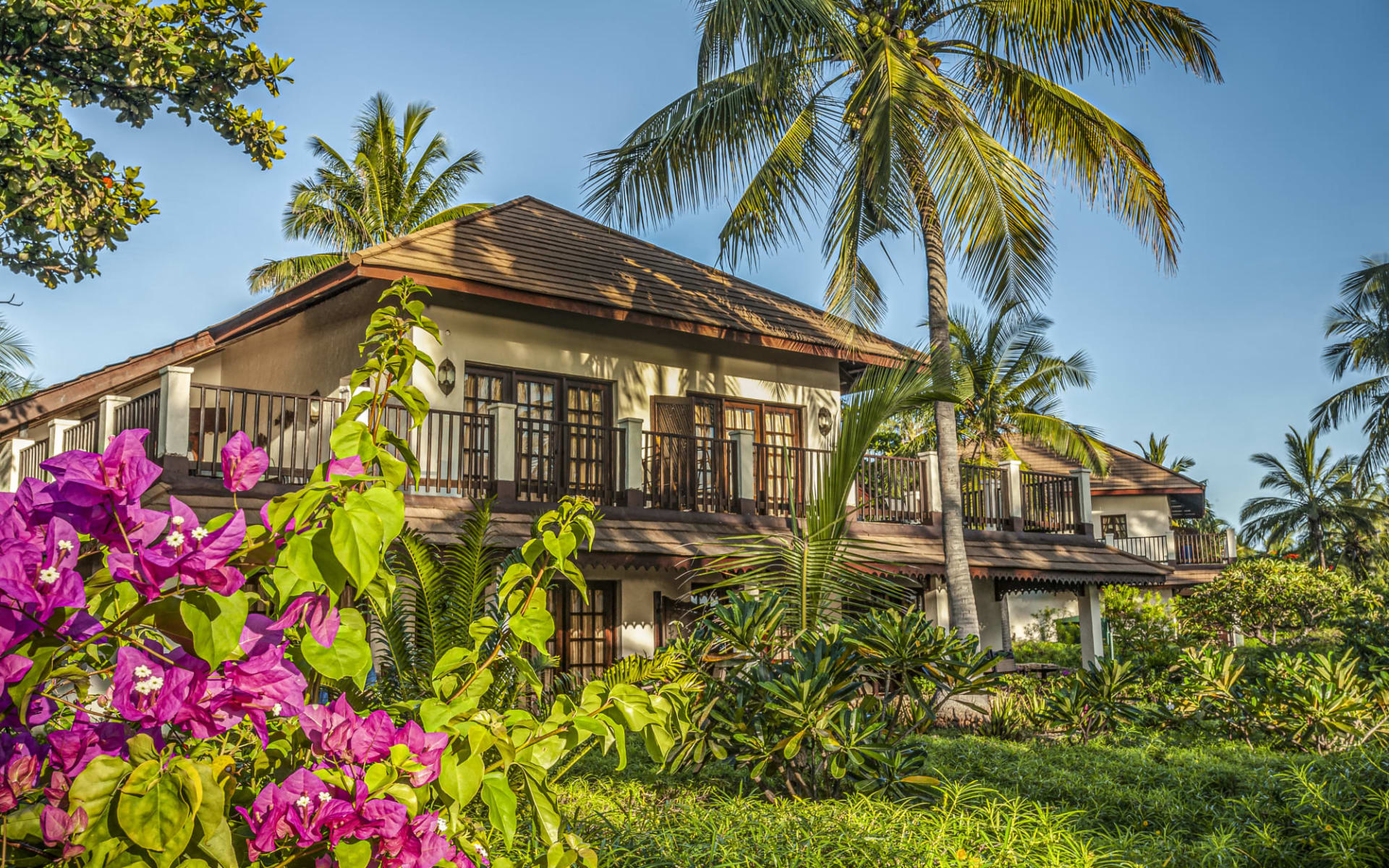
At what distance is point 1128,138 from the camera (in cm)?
1236

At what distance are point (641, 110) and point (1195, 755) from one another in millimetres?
9903

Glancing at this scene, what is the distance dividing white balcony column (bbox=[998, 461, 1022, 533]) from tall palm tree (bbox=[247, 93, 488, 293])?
15421 millimetres

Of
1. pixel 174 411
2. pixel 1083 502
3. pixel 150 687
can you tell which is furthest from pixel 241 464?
pixel 1083 502

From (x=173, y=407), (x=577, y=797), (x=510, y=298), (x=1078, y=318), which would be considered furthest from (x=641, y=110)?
(x=1078, y=318)

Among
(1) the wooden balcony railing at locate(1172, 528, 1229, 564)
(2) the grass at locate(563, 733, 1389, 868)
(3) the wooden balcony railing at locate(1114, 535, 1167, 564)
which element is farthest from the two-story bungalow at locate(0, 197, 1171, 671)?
(1) the wooden balcony railing at locate(1172, 528, 1229, 564)

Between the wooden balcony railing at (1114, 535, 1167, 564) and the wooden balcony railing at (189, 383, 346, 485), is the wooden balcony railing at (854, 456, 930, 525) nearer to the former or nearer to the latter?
the wooden balcony railing at (189, 383, 346, 485)

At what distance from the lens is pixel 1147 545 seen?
113 feet

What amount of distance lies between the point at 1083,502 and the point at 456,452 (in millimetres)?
10532

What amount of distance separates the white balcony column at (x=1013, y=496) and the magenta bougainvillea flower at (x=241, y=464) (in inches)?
629

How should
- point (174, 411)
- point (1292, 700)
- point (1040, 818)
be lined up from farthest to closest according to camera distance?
point (174, 411)
point (1292, 700)
point (1040, 818)

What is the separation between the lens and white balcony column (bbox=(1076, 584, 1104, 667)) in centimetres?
1816

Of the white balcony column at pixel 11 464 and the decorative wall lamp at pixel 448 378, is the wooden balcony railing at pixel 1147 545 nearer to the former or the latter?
the decorative wall lamp at pixel 448 378

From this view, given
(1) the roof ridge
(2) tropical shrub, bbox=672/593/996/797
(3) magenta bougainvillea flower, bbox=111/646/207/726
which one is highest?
(1) the roof ridge

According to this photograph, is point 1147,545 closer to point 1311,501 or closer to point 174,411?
point 1311,501
